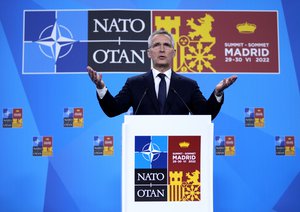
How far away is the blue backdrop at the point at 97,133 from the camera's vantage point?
399 cm

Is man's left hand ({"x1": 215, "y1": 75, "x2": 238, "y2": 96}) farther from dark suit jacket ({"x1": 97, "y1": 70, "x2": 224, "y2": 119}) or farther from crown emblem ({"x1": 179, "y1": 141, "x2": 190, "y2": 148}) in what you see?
crown emblem ({"x1": 179, "y1": 141, "x2": 190, "y2": 148})

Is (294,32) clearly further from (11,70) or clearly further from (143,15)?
(11,70)

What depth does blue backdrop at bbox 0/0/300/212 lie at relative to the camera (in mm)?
3990

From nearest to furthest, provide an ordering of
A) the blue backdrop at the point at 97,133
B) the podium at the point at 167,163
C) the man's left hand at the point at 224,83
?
the podium at the point at 167,163
the man's left hand at the point at 224,83
the blue backdrop at the point at 97,133

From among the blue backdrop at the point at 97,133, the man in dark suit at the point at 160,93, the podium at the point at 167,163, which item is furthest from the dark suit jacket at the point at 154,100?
the blue backdrop at the point at 97,133

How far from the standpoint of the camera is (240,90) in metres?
4.11

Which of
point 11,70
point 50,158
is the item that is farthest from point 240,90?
point 11,70

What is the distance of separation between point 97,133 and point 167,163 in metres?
2.51

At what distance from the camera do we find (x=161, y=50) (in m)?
2.22

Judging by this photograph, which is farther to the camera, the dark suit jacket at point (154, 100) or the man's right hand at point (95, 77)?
the dark suit jacket at point (154, 100)

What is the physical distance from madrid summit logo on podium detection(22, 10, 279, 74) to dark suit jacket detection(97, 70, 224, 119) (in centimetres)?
181

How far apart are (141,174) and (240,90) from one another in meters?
2.74

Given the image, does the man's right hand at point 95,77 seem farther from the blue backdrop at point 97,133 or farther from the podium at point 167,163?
the blue backdrop at point 97,133

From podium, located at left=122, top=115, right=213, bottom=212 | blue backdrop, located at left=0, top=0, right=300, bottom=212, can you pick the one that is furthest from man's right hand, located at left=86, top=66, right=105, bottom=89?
blue backdrop, located at left=0, top=0, right=300, bottom=212
